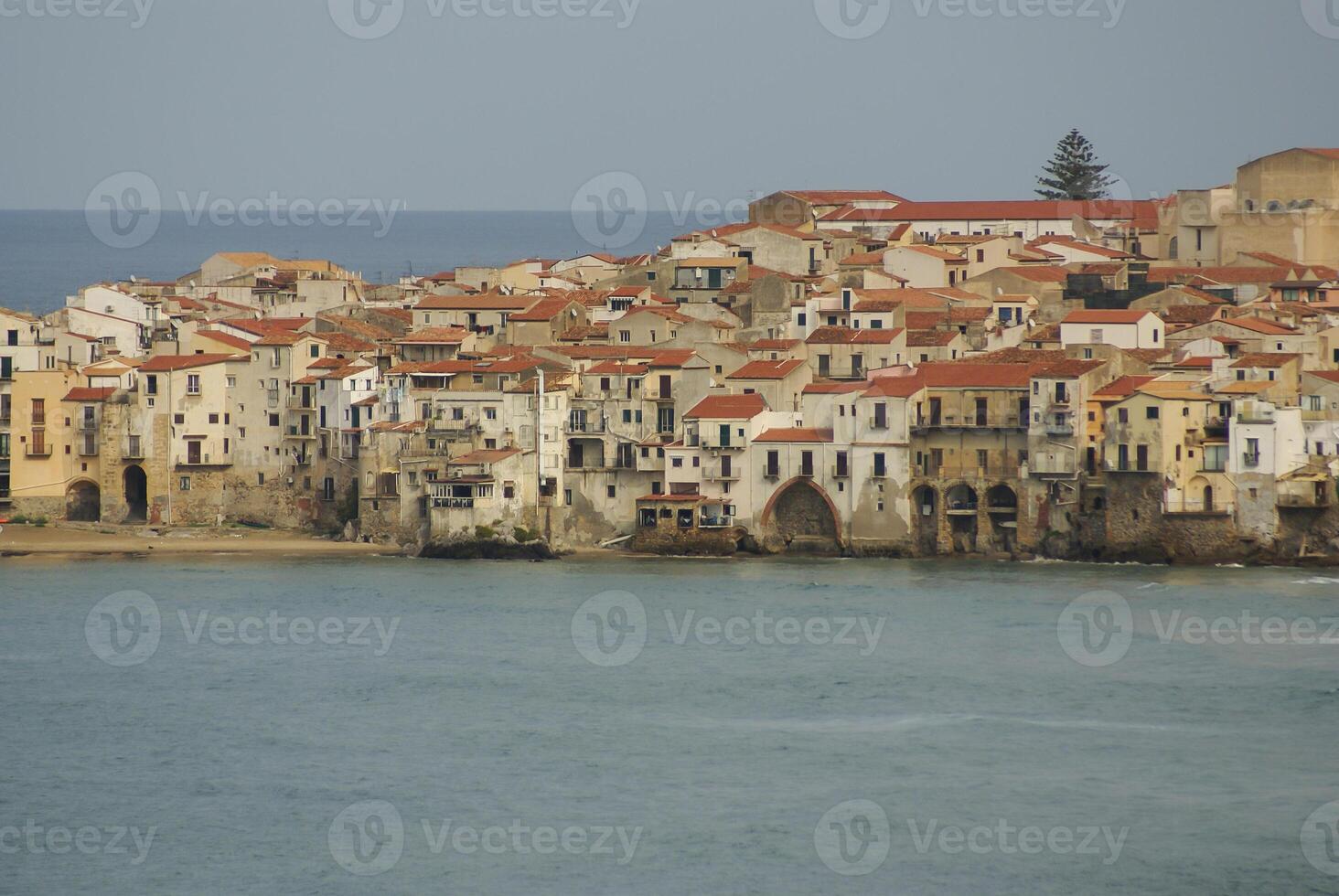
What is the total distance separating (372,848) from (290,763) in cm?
472

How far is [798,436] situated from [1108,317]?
26.6ft

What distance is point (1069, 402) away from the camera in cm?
5281

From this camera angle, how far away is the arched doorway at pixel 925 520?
53844 millimetres

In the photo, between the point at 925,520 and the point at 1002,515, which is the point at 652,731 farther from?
the point at 1002,515

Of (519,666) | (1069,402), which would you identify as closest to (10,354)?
(519,666)

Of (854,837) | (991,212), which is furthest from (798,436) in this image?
(991,212)

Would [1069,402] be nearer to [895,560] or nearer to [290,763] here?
[895,560]

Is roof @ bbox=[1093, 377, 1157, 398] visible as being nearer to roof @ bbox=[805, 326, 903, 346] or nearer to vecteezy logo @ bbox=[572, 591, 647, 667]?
roof @ bbox=[805, 326, 903, 346]
